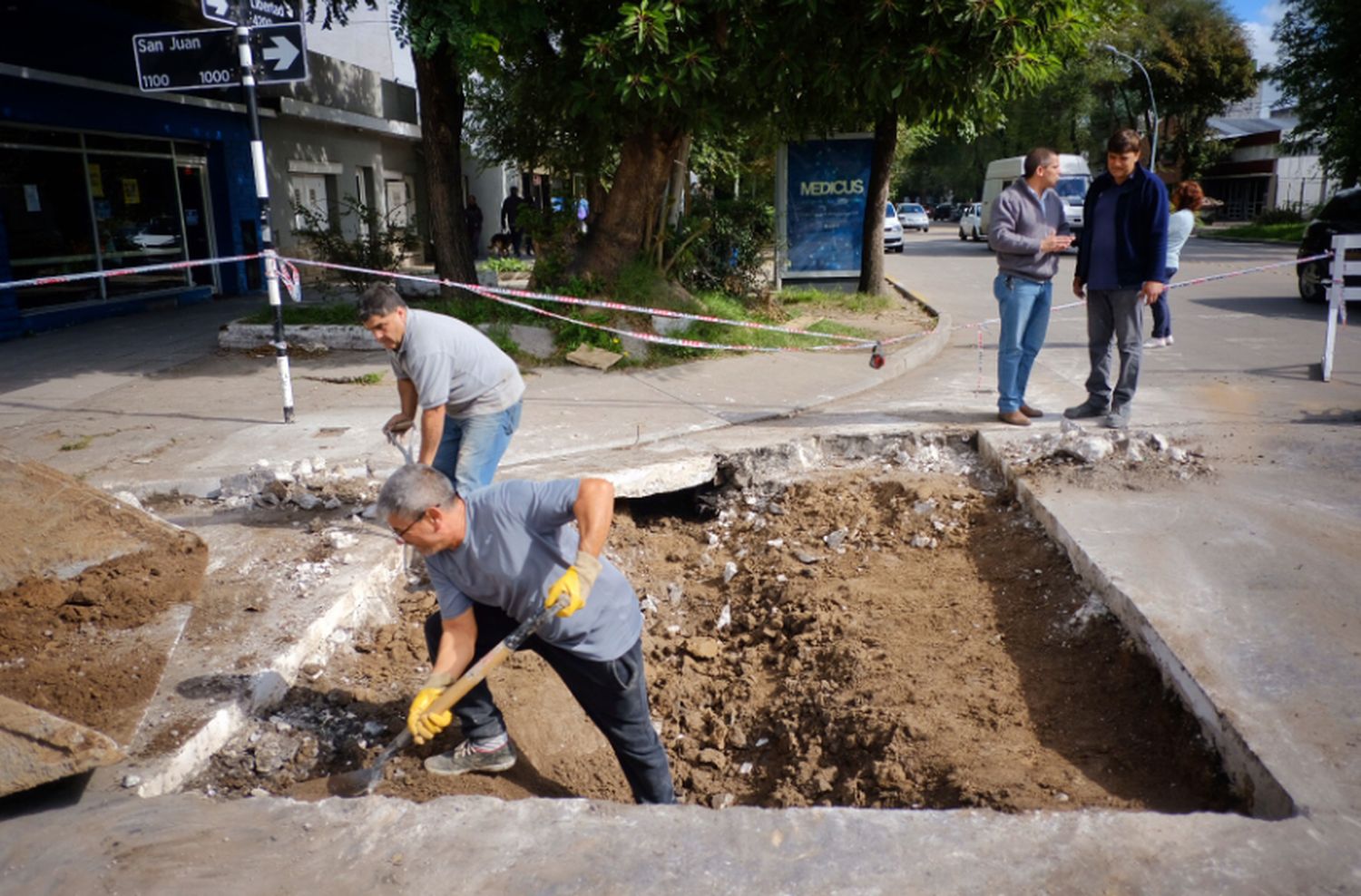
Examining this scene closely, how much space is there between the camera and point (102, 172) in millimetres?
13938

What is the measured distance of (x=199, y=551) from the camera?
466 cm

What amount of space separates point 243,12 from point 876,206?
9772 mm

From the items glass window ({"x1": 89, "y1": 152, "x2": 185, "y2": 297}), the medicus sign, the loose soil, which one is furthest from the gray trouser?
glass window ({"x1": 89, "y1": 152, "x2": 185, "y2": 297})

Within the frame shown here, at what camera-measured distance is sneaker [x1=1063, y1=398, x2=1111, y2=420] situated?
6918 mm

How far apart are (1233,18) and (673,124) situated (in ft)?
161

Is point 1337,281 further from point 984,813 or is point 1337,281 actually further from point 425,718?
point 425,718

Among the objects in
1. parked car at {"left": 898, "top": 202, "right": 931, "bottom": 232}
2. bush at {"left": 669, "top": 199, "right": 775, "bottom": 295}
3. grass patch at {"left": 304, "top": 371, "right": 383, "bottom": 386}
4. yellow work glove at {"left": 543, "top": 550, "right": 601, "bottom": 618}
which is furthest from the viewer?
parked car at {"left": 898, "top": 202, "right": 931, "bottom": 232}

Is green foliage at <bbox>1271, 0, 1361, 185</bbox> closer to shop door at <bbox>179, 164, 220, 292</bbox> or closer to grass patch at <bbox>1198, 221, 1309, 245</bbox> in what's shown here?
grass patch at <bbox>1198, 221, 1309, 245</bbox>

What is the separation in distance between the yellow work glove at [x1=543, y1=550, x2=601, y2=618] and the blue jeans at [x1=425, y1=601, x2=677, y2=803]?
0.34m

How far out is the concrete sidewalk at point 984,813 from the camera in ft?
8.26

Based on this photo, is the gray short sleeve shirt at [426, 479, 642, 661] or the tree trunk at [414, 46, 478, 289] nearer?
the gray short sleeve shirt at [426, 479, 642, 661]

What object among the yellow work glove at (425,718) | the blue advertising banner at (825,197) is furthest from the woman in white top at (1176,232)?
the yellow work glove at (425,718)

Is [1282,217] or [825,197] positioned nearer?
[825,197]

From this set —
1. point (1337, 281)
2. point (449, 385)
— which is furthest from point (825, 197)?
point (449, 385)
